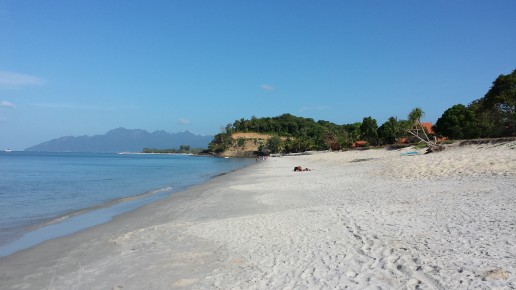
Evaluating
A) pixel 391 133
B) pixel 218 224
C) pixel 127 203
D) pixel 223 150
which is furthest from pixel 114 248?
pixel 223 150

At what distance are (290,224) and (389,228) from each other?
289 centimetres

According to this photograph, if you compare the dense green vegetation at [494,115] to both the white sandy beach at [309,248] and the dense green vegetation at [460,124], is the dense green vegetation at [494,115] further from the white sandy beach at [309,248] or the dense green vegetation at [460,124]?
the white sandy beach at [309,248]

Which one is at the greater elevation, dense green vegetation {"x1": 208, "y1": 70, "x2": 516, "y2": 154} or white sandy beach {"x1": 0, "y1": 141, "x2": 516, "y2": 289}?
dense green vegetation {"x1": 208, "y1": 70, "x2": 516, "y2": 154}

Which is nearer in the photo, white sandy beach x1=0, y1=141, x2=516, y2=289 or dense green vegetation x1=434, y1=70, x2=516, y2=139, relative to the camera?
white sandy beach x1=0, y1=141, x2=516, y2=289

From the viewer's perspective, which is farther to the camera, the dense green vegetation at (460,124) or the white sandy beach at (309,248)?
the dense green vegetation at (460,124)

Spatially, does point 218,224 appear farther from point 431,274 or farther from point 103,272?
point 431,274

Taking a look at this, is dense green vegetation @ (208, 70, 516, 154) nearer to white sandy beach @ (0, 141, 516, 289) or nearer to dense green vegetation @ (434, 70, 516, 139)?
dense green vegetation @ (434, 70, 516, 139)

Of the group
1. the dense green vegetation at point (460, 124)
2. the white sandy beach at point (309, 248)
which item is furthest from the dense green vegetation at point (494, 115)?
the white sandy beach at point (309, 248)

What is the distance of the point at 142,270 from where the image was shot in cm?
758

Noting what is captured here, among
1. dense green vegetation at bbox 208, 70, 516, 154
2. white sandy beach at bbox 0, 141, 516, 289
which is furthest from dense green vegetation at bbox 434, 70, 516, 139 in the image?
white sandy beach at bbox 0, 141, 516, 289

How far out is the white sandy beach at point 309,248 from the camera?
592 centimetres

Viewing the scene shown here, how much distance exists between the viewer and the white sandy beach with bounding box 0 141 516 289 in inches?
233

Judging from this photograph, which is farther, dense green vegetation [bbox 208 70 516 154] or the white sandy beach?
dense green vegetation [bbox 208 70 516 154]

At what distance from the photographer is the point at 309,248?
7.87 meters
